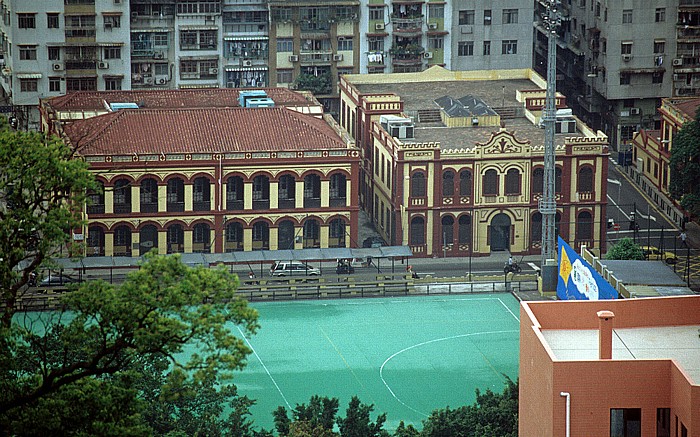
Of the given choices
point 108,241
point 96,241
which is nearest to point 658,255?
point 108,241

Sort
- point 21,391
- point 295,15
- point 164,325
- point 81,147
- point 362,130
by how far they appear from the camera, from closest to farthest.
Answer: point 164,325, point 21,391, point 81,147, point 362,130, point 295,15

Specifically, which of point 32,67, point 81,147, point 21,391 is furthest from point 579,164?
point 21,391

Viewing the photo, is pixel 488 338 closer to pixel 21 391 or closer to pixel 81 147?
pixel 81 147

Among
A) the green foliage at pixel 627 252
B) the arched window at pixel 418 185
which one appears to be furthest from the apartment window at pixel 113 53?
the green foliage at pixel 627 252

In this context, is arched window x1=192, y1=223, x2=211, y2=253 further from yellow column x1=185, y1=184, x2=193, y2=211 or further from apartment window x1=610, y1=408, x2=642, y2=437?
apartment window x1=610, y1=408, x2=642, y2=437

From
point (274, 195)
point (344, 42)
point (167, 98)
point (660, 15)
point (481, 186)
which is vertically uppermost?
point (660, 15)

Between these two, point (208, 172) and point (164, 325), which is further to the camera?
point (208, 172)

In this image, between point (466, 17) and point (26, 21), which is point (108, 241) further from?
point (466, 17)
